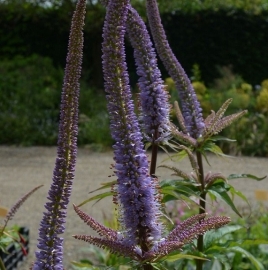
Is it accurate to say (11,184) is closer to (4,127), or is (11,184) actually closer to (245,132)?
(4,127)

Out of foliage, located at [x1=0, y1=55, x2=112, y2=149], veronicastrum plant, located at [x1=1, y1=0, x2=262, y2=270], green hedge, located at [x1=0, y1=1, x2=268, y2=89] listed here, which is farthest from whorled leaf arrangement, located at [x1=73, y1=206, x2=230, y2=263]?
green hedge, located at [x1=0, y1=1, x2=268, y2=89]

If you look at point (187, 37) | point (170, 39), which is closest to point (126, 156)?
point (170, 39)

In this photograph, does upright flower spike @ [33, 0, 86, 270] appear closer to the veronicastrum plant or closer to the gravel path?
the veronicastrum plant

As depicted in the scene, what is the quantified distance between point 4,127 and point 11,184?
4376mm

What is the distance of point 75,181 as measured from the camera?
1182cm

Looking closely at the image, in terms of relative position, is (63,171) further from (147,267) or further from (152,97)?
(152,97)

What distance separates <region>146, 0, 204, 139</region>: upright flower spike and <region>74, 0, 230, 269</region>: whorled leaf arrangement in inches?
31.3

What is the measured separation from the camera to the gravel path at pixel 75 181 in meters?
9.04

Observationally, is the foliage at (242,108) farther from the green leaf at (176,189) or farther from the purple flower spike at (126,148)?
the purple flower spike at (126,148)

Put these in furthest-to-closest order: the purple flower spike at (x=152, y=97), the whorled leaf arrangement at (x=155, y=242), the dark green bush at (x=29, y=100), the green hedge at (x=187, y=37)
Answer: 1. the green hedge at (x=187, y=37)
2. the dark green bush at (x=29, y=100)
3. the purple flower spike at (x=152, y=97)
4. the whorled leaf arrangement at (x=155, y=242)

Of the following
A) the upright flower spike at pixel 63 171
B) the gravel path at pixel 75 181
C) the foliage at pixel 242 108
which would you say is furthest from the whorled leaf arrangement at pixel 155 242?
the foliage at pixel 242 108

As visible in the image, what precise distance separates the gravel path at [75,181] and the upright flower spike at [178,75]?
17.0 feet

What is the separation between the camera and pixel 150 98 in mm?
2160

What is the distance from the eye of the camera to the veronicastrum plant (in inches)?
49.1
